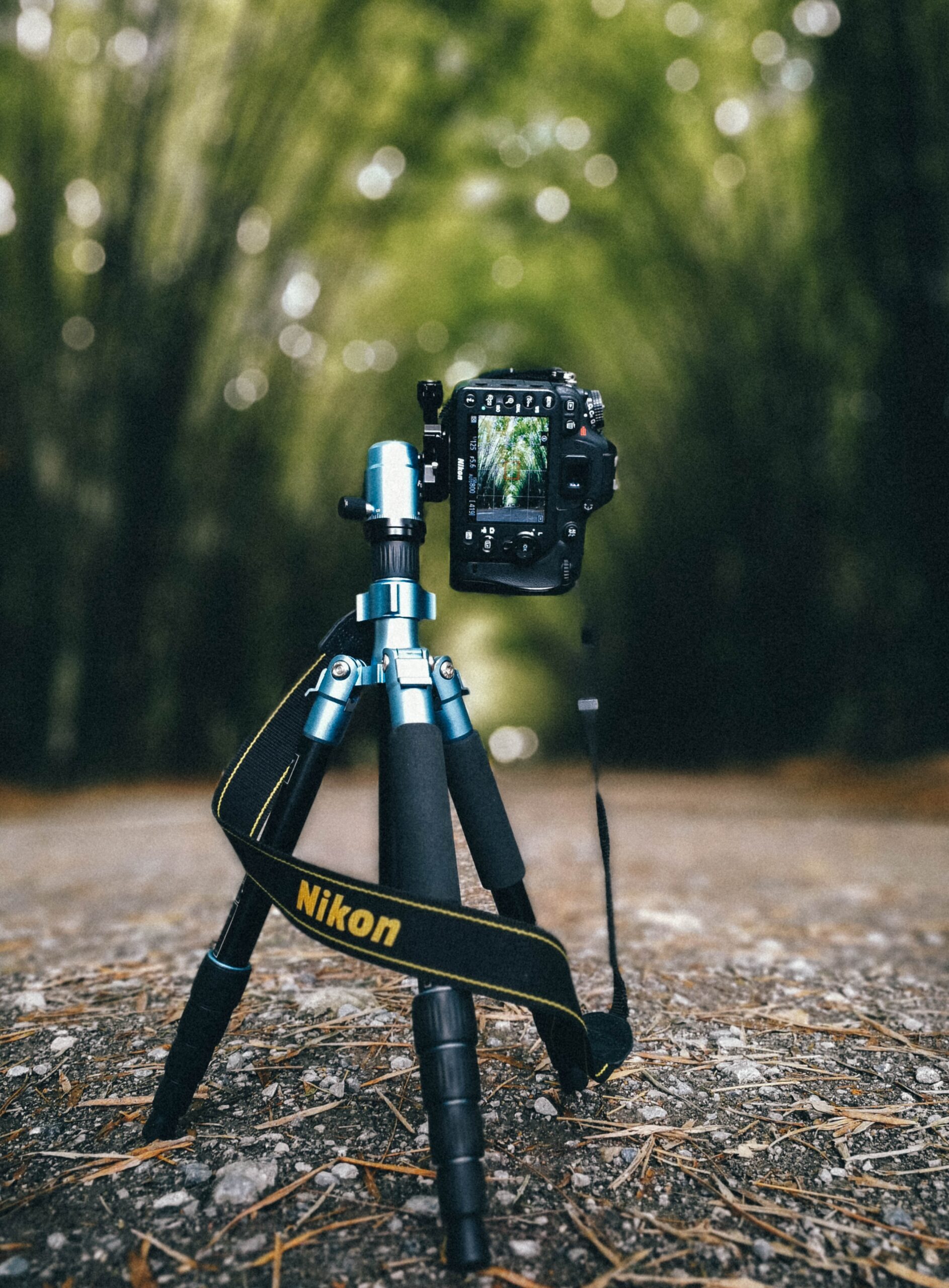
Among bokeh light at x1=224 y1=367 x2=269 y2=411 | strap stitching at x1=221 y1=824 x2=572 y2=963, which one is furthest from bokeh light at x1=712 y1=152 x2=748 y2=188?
strap stitching at x1=221 y1=824 x2=572 y2=963

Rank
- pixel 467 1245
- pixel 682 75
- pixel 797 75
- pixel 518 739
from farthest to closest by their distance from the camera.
Result: pixel 518 739 < pixel 682 75 < pixel 797 75 < pixel 467 1245

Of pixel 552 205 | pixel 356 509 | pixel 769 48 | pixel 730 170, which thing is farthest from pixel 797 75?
pixel 356 509

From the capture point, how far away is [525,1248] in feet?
3.27

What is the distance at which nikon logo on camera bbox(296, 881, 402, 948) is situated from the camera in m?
1.00

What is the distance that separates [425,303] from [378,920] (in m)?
11.5

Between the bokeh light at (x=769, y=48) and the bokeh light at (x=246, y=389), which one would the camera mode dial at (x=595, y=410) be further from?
the bokeh light at (x=769, y=48)

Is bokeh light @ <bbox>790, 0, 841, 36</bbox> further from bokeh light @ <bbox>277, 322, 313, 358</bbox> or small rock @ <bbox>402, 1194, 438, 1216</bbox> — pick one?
small rock @ <bbox>402, 1194, 438, 1216</bbox>

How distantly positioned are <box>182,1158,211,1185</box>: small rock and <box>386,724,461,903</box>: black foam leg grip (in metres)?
0.51

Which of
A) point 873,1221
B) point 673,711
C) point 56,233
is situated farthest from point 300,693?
point 673,711

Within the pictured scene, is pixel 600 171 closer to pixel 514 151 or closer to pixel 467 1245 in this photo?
pixel 514 151

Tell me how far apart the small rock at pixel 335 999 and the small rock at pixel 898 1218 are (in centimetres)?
99

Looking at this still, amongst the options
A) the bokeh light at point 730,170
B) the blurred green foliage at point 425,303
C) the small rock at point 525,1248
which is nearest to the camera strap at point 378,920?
the small rock at point 525,1248

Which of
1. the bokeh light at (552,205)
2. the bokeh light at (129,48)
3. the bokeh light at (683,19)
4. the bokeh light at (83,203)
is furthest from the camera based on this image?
the bokeh light at (552,205)

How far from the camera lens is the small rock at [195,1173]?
1.11 metres
